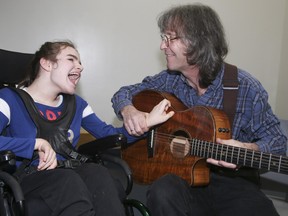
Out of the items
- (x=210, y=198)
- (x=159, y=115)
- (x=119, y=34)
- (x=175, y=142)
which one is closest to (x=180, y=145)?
(x=175, y=142)

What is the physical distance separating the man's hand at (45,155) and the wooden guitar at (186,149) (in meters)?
0.51

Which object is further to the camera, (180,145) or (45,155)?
(180,145)

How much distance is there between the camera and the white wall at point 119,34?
90.3 inches

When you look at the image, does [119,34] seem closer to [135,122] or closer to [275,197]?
[135,122]

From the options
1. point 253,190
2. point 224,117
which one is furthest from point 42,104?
point 253,190

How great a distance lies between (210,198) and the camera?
145cm

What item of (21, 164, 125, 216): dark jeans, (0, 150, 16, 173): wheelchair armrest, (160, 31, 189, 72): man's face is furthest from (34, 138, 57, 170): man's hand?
(160, 31, 189, 72): man's face

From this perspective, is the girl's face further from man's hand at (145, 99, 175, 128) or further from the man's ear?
man's hand at (145, 99, 175, 128)

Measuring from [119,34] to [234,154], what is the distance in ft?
5.06

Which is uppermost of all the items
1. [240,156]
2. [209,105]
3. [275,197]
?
[209,105]

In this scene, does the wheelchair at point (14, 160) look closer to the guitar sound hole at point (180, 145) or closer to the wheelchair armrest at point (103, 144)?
the wheelchair armrest at point (103, 144)

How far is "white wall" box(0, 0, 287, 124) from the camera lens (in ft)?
7.52

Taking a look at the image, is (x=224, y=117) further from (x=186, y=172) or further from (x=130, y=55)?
(x=130, y=55)

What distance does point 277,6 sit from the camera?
2.64 meters
